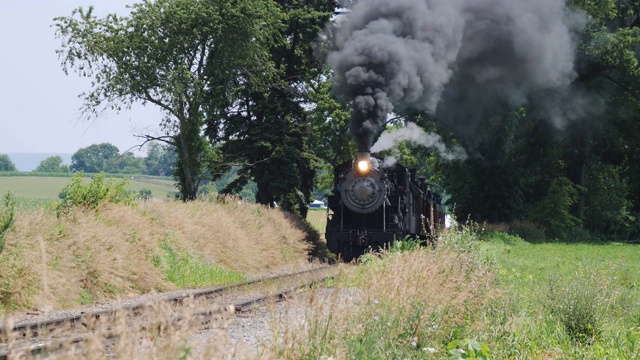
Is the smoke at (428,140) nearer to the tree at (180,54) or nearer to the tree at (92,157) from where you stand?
the tree at (180,54)

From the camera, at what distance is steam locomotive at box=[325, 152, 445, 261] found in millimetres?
22422

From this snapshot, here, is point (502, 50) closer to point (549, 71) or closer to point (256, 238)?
point (549, 71)

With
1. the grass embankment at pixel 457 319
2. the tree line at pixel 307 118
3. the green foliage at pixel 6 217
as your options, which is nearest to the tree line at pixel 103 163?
the tree line at pixel 307 118

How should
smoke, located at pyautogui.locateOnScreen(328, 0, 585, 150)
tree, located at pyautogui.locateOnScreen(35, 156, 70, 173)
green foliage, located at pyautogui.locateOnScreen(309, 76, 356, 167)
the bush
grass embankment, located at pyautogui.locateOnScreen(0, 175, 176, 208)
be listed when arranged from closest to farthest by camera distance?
smoke, located at pyautogui.locateOnScreen(328, 0, 585, 150)
green foliage, located at pyautogui.locateOnScreen(309, 76, 356, 167)
the bush
grass embankment, located at pyautogui.locateOnScreen(0, 175, 176, 208)
tree, located at pyautogui.locateOnScreen(35, 156, 70, 173)

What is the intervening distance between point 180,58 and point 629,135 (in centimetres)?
2680

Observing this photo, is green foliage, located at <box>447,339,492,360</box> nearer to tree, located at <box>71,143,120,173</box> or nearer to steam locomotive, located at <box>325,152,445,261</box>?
steam locomotive, located at <box>325,152,445,261</box>

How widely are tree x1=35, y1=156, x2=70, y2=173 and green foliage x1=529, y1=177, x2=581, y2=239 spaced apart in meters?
109

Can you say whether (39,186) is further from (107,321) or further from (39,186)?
(107,321)

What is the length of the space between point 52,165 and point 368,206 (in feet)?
425

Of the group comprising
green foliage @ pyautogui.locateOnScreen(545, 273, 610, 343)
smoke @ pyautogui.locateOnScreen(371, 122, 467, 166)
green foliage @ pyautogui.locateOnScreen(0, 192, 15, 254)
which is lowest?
green foliage @ pyautogui.locateOnScreen(545, 273, 610, 343)

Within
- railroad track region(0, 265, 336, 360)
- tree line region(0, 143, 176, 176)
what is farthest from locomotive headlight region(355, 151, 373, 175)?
tree line region(0, 143, 176, 176)

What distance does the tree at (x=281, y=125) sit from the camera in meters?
34.3

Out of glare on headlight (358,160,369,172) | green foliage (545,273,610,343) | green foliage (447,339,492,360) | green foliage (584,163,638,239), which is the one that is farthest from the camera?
green foliage (584,163,638,239)

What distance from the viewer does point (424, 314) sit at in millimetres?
7398
